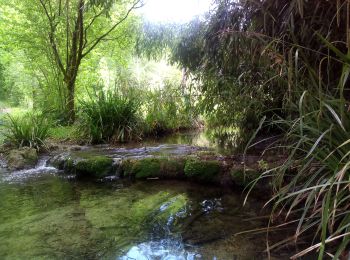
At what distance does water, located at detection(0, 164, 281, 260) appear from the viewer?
8.30 ft

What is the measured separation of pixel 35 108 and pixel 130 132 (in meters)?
3.26

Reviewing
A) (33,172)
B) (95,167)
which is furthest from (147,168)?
(33,172)

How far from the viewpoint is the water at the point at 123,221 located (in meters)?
2.53

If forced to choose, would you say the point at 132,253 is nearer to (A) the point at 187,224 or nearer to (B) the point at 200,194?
(A) the point at 187,224

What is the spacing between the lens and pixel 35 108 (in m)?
8.88

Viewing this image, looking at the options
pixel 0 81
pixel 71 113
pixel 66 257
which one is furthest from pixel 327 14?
pixel 0 81

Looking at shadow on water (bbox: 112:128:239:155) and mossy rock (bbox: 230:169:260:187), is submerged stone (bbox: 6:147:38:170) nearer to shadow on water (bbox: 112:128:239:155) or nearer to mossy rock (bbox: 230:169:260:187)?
shadow on water (bbox: 112:128:239:155)

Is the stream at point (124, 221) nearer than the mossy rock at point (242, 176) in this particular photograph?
Yes

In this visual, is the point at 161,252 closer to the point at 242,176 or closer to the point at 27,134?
the point at 242,176

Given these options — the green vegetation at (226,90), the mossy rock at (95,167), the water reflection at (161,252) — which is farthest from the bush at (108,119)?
the water reflection at (161,252)

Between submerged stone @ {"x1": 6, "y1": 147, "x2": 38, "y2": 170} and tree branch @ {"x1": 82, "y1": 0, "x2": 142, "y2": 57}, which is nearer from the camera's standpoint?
submerged stone @ {"x1": 6, "y1": 147, "x2": 38, "y2": 170}

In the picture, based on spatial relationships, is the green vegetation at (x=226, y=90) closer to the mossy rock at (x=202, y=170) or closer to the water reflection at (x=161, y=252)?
the mossy rock at (x=202, y=170)

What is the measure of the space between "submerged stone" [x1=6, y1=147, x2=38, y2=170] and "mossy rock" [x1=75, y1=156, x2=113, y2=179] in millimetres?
929

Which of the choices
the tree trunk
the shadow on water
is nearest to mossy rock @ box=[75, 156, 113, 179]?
the shadow on water
